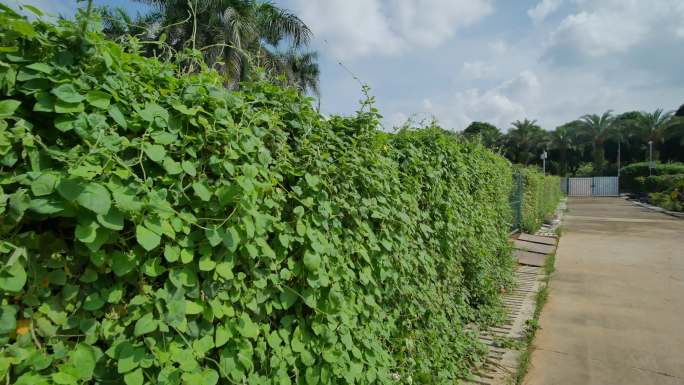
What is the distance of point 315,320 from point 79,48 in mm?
1361

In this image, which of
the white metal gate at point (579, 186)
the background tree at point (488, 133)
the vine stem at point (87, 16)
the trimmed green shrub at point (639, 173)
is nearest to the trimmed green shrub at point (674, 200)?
the background tree at point (488, 133)

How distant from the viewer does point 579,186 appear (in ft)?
149

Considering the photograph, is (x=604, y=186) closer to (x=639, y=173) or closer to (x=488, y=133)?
(x=639, y=173)

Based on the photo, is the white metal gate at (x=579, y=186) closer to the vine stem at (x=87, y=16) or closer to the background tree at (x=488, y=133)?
the background tree at (x=488, y=133)

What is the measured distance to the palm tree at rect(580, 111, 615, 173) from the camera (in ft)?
149

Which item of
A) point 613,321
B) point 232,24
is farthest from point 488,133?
point 613,321

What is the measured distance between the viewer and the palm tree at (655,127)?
4092 cm

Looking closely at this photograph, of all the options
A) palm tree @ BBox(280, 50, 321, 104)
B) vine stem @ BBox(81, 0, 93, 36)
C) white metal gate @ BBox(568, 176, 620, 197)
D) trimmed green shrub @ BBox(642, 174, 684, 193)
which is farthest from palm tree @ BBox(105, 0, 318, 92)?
white metal gate @ BBox(568, 176, 620, 197)

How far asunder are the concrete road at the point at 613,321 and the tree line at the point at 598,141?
35175mm

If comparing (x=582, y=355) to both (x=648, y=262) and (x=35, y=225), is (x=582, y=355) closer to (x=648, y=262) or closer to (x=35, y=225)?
(x=35, y=225)

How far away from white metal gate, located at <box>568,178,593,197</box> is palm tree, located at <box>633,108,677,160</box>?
7.34 metres

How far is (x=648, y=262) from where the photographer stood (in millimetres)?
7637

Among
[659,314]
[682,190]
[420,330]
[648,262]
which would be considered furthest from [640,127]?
[420,330]

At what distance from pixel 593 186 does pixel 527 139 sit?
10.3 metres
